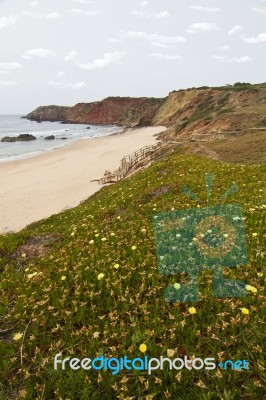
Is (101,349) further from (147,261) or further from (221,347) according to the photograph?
(147,261)

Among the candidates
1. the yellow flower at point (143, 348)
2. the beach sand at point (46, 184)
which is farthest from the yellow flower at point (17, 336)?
the beach sand at point (46, 184)

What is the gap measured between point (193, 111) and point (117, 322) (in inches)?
3677

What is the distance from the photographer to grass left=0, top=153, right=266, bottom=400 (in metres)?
3.81

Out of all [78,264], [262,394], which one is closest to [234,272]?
[262,394]

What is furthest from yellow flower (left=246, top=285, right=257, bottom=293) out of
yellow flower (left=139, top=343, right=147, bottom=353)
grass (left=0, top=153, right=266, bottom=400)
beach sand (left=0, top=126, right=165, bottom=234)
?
beach sand (left=0, top=126, right=165, bottom=234)

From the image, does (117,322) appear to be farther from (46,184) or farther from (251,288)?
(46,184)

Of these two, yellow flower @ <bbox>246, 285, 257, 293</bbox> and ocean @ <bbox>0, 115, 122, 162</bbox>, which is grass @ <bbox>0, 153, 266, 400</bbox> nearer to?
Answer: yellow flower @ <bbox>246, 285, 257, 293</bbox>

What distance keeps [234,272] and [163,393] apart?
2759mm

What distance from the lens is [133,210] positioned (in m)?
10.8

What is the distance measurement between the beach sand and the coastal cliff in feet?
59.5

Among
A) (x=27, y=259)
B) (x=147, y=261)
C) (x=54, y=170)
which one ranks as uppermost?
(x=147, y=261)

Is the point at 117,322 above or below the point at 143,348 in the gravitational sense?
below

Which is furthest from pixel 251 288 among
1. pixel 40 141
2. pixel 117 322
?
pixel 40 141

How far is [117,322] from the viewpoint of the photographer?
16.1 ft
